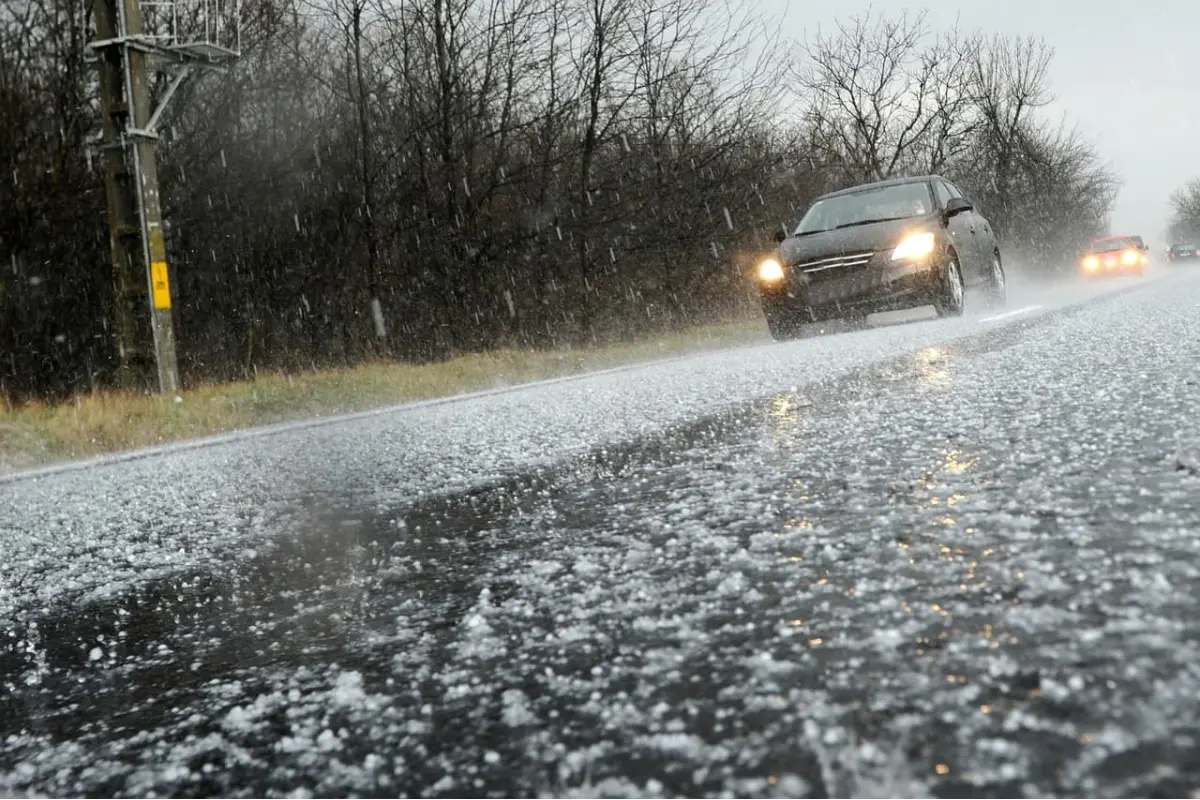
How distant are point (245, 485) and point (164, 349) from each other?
6.66 metres

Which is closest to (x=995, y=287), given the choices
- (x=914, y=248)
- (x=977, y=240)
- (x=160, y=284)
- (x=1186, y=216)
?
(x=977, y=240)

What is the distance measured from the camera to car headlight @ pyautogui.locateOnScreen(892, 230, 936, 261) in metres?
11.8

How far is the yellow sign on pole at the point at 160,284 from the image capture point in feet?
36.3

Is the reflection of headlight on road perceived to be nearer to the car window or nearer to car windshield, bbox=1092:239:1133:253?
the car window

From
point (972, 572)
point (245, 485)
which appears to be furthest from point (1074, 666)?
point (245, 485)

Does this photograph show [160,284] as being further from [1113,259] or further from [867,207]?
[1113,259]

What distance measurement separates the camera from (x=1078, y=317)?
397 inches

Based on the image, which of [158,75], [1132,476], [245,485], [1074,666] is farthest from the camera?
[158,75]

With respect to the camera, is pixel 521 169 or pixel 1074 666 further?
pixel 521 169

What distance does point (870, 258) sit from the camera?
1188 centimetres

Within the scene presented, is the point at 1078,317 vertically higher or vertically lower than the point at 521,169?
lower

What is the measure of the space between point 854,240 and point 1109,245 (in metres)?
27.0

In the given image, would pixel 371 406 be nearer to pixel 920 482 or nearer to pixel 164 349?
pixel 164 349

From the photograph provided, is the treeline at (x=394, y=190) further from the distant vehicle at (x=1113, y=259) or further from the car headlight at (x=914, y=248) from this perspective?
the distant vehicle at (x=1113, y=259)
